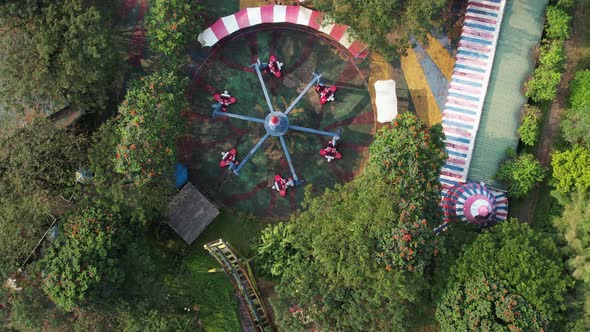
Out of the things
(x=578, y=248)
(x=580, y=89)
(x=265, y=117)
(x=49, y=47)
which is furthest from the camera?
(x=265, y=117)

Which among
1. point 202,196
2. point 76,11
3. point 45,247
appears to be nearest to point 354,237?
point 202,196

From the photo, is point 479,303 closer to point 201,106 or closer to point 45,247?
point 201,106

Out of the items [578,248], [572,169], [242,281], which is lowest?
[242,281]

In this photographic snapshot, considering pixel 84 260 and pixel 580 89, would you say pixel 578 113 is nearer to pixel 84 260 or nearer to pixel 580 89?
pixel 580 89

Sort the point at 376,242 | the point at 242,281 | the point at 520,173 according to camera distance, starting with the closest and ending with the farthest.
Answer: the point at 376,242 → the point at 520,173 → the point at 242,281

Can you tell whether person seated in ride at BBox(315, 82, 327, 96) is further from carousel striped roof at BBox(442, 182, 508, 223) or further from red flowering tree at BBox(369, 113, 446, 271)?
carousel striped roof at BBox(442, 182, 508, 223)

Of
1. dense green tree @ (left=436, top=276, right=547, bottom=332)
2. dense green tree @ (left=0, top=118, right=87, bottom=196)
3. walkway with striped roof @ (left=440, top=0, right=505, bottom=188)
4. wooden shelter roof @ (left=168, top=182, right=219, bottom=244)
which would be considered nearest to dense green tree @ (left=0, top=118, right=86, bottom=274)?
dense green tree @ (left=0, top=118, right=87, bottom=196)

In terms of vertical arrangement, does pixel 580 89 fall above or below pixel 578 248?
above

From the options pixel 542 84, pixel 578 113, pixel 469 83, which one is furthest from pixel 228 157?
pixel 578 113
